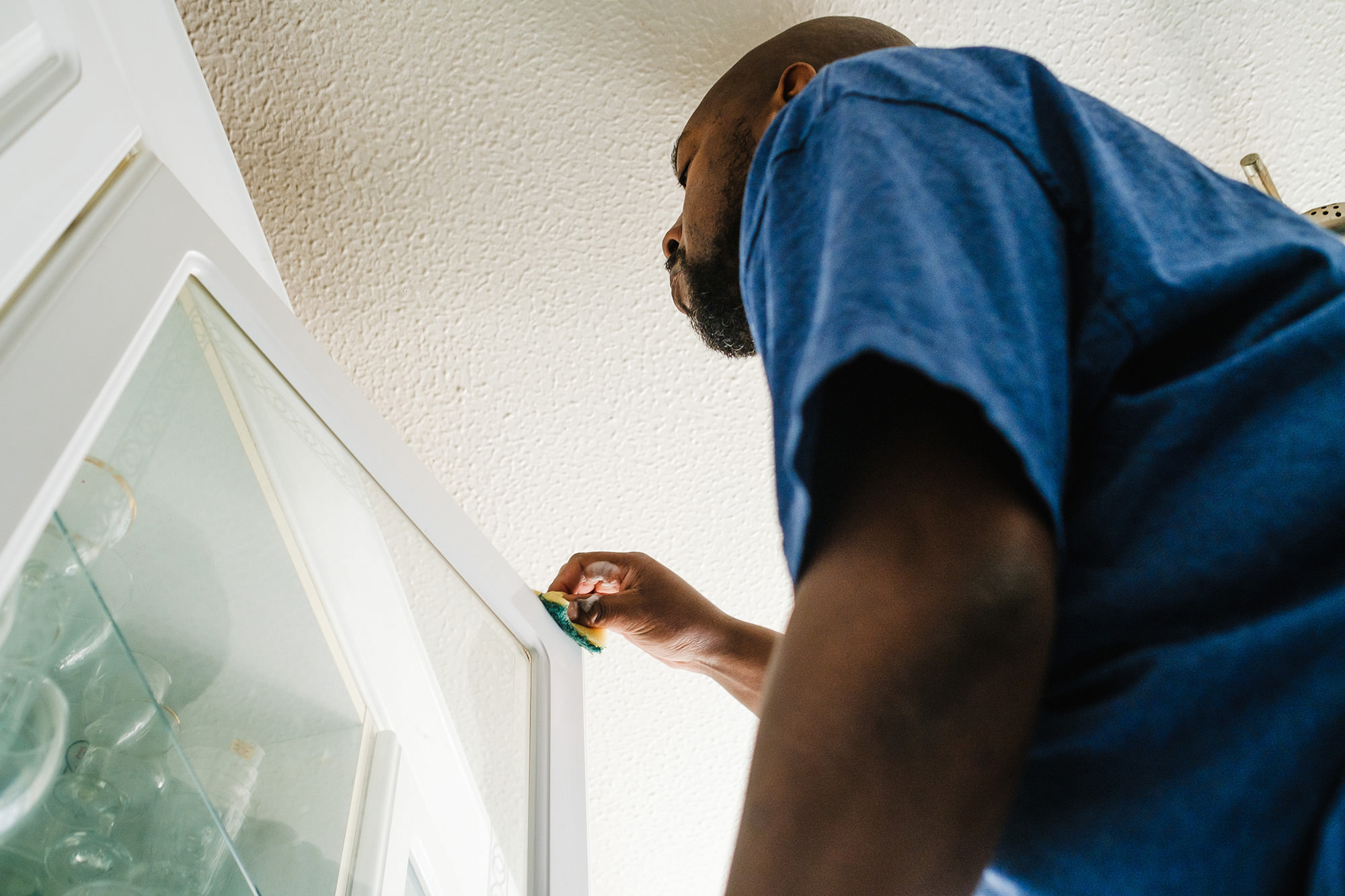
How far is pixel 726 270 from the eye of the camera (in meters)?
0.78

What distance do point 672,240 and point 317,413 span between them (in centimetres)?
47

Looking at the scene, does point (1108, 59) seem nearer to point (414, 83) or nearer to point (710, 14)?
point (710, 14)

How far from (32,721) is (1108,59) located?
4.40 feet

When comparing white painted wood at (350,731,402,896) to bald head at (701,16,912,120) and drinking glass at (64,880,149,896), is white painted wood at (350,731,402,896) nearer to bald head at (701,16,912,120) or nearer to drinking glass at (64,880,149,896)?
drinking glass at (64,880,149,896)

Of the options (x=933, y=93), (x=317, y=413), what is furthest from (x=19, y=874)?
(x=933, y=93)

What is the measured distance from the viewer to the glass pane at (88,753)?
47 centimetres

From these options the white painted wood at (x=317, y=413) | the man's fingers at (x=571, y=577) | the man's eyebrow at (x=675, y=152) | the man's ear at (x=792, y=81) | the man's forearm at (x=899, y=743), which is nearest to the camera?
the man's forearm at (x=899, y=743)

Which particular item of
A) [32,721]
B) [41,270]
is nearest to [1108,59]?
[41,270]

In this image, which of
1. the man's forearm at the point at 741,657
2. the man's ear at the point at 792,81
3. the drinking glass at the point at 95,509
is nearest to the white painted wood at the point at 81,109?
the drinking glass at the point at 95,509

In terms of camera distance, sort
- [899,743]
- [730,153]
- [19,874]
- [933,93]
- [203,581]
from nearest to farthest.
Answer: [899,743] → [933,93] → [19,874] → [203,581] → [730,153]

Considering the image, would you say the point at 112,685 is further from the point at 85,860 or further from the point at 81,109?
the point at 81,109

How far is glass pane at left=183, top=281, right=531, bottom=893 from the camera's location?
2.32 feet

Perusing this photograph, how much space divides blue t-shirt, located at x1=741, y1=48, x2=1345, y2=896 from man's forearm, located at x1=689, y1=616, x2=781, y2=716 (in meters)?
0.73

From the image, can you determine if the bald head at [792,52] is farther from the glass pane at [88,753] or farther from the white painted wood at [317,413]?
the glass pane at [88,753]
